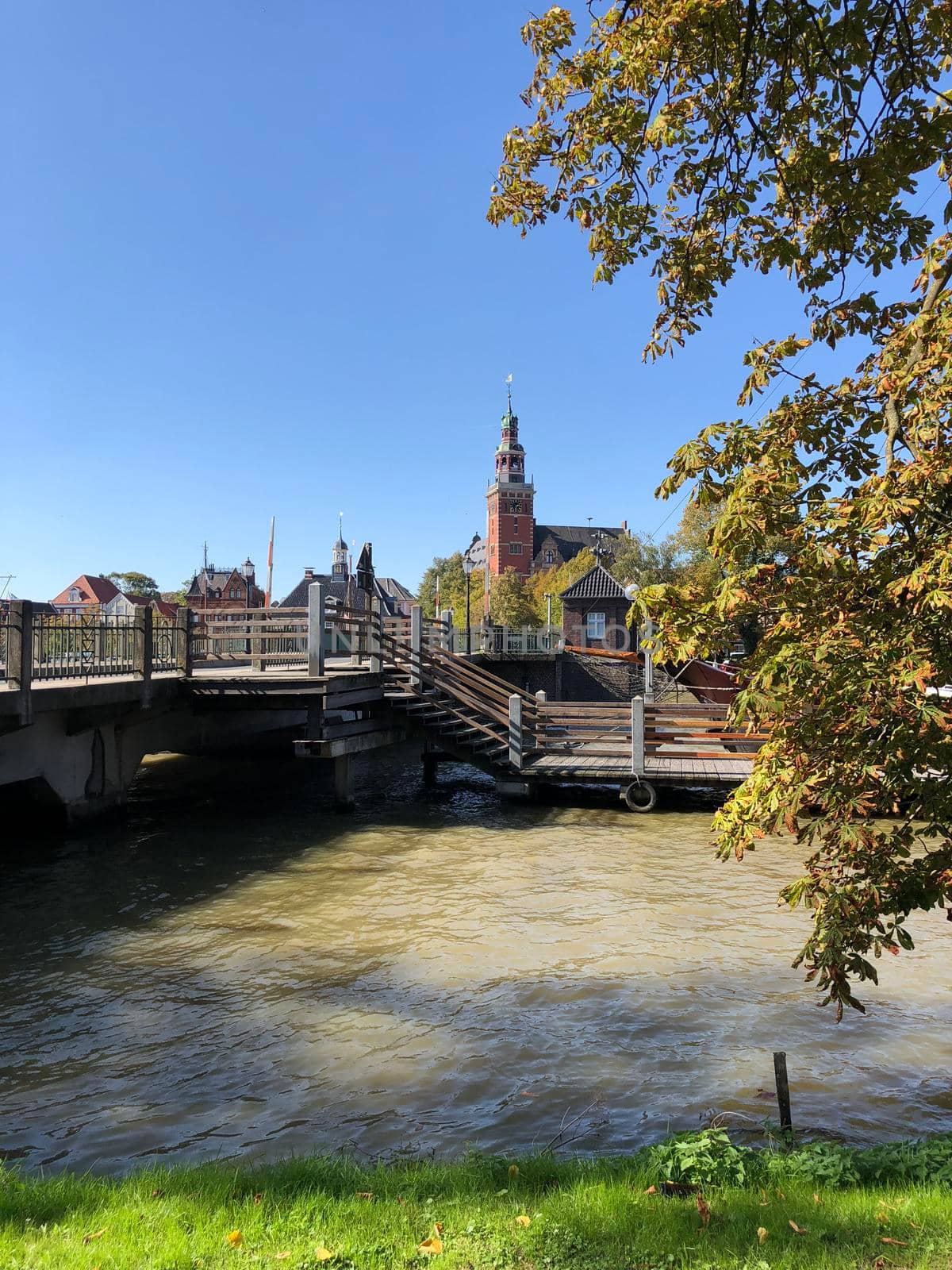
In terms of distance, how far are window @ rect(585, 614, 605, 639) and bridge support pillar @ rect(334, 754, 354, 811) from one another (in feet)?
130

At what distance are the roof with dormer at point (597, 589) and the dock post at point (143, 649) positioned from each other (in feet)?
139

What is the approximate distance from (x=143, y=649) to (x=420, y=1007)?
9323 millimetres

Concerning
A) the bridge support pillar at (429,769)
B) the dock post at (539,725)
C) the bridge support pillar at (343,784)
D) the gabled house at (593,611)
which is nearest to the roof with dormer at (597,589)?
the gabled house at (593,611)

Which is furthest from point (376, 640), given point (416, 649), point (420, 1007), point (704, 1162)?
point (704, 1162)

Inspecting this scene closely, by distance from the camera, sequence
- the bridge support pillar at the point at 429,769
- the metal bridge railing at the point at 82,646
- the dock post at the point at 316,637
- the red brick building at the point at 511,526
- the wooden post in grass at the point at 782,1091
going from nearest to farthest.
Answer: the wooden post in grass at the point at 782,1091
the metal bridge railing at the point at 82,646
the dock post at the point at 316,637
the bridge support pillar at the point at 429,769
the red brick building at the point at 511,526

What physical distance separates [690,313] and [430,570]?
102016 millimetres

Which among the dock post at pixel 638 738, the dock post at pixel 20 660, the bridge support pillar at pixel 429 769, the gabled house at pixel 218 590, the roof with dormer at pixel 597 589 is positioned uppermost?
the gabled house at pixel 218 590

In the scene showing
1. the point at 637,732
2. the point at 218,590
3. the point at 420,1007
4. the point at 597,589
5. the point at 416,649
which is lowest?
the point at 420,1007

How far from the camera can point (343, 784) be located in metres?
16.8

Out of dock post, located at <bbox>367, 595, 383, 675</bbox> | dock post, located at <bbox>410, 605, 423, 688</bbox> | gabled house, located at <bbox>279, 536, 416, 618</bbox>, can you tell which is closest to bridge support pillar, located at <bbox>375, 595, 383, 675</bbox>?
dock post, located at <bbox>367, 595, 383, 675</bbox>

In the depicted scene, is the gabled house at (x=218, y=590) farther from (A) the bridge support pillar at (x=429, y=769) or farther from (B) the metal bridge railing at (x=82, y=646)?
(B) the metal bridge railing at (x=82, y=646)

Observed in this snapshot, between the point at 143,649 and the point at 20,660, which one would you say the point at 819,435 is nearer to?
the point at 20,660

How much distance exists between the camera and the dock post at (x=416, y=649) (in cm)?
1798

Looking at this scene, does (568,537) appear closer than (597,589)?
No
